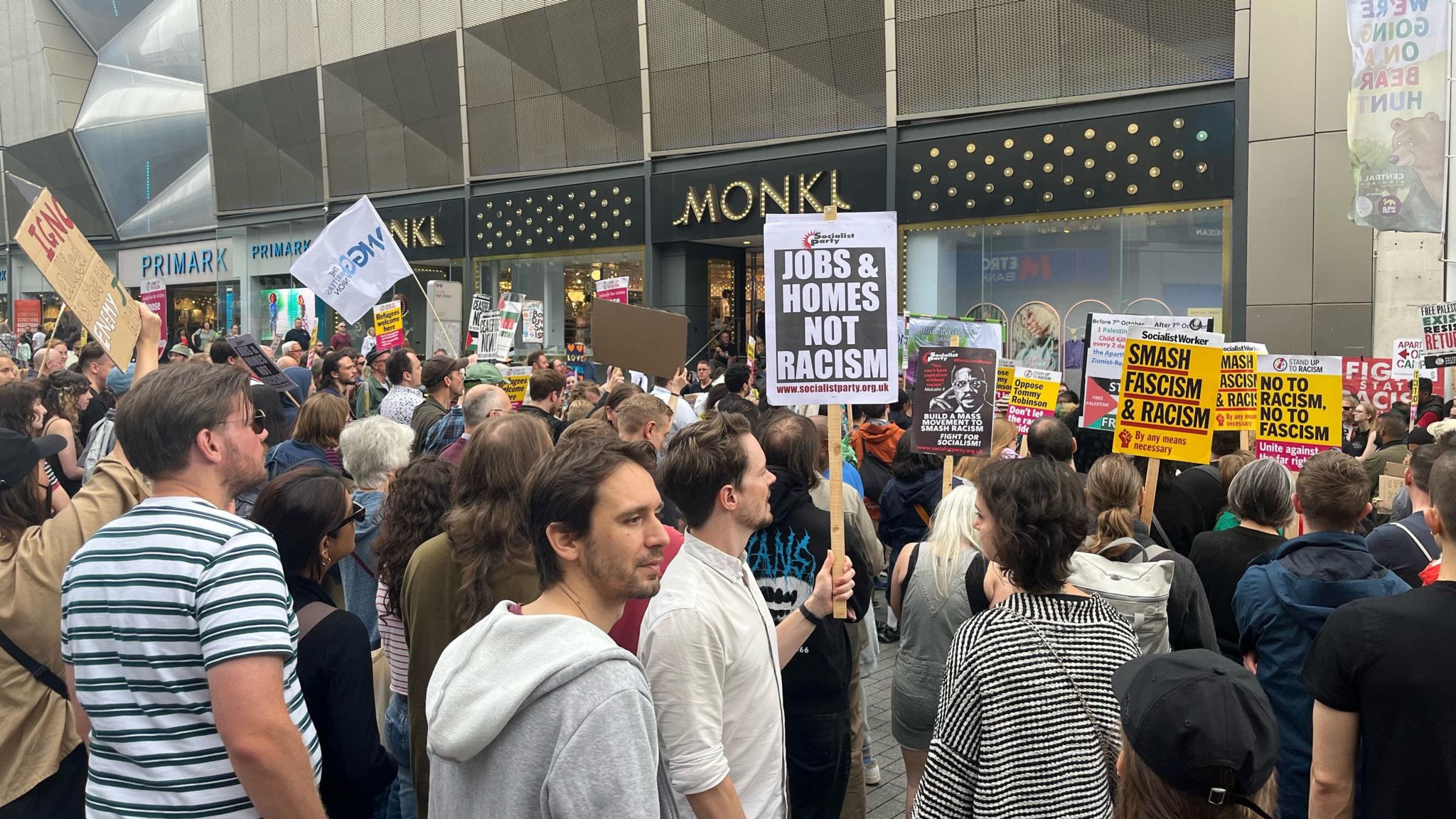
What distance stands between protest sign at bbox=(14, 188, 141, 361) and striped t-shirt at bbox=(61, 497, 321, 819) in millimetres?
2963

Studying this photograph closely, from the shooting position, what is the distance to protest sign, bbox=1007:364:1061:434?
946cm

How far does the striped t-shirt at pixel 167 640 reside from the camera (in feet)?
7.95

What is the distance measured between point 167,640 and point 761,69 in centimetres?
1926

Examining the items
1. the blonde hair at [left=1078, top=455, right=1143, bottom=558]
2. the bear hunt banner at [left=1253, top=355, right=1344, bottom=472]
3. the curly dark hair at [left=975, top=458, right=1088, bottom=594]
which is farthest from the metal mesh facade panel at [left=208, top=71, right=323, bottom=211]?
the curly dark hair at [left=975, top=458, right=1088, bottom=594]

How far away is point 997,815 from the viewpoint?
257 centimetres

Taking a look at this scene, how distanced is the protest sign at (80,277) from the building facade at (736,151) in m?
9.38

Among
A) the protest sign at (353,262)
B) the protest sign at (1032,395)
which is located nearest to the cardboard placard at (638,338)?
the protest sign at (1032,395)

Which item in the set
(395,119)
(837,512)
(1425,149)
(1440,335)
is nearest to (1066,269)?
(1425,149)

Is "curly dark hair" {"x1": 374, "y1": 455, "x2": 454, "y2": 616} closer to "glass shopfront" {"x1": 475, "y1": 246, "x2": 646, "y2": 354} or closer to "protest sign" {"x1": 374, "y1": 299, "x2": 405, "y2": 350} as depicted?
"protest sign" {"x1": 374, "y1": 299, "x2": 405, "y2": 350}

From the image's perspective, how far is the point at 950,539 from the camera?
452 centimetres

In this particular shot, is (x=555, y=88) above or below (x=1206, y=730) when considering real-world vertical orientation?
above

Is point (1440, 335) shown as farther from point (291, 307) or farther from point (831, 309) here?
point (291, 307)

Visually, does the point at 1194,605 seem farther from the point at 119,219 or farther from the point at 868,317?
the point at 119,219

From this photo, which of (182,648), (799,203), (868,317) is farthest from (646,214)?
(182,648)
